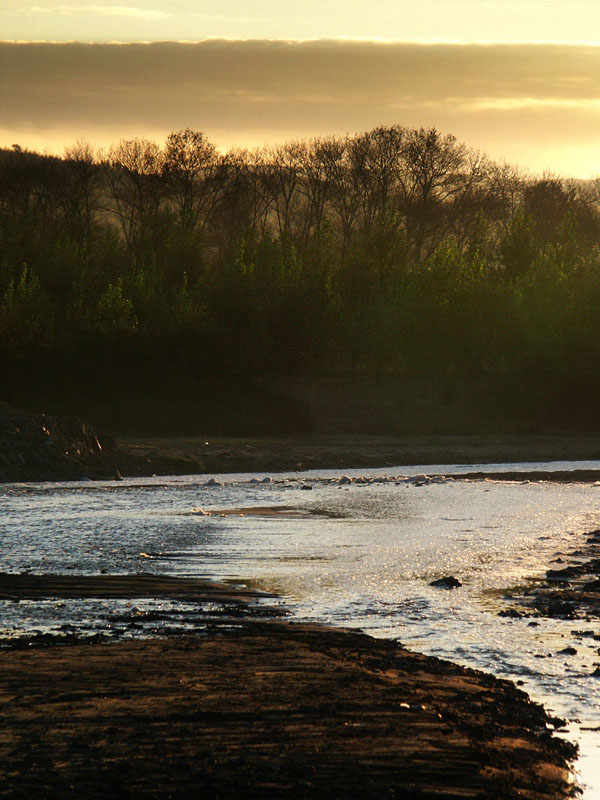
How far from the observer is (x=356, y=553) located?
57.0 ft

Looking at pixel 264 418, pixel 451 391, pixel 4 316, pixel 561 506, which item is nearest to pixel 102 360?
pixel 4 316

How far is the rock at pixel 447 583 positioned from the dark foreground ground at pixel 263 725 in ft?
14.0

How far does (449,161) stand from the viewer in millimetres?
86812

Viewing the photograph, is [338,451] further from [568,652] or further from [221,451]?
[568,652]

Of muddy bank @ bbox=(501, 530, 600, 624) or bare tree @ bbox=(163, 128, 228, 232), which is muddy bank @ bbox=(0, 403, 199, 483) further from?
bare tree @ bbox=(163, 128, 228, 232)

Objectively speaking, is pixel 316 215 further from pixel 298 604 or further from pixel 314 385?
pixel 298 604

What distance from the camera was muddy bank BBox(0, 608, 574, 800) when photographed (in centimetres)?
647

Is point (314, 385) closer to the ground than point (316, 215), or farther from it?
closer to the ground

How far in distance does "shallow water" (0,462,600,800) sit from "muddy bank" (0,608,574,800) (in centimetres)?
59

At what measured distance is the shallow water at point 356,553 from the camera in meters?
10.5

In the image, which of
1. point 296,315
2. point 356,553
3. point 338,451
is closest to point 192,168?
point 296,315

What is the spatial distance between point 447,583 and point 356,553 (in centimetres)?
336

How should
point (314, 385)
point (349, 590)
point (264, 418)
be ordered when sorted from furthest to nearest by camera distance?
point (314, 385), point (264, 418), point (349, 590)

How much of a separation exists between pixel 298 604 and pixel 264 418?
39131 millimetres
